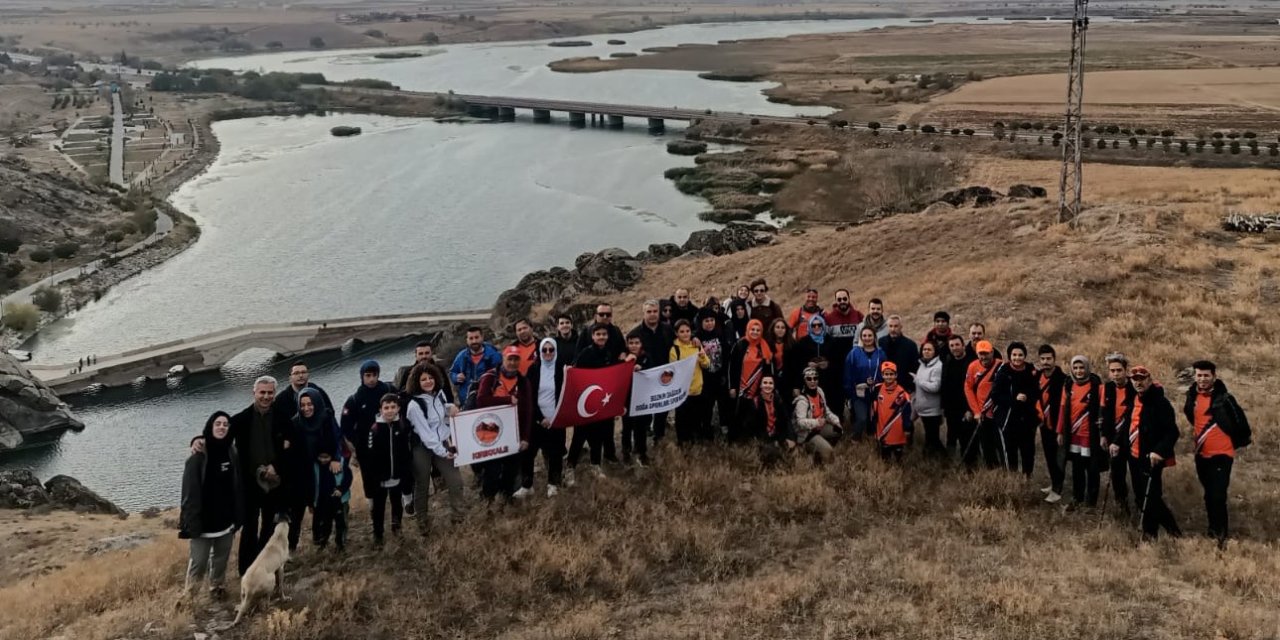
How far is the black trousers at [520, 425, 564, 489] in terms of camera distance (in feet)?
34.3

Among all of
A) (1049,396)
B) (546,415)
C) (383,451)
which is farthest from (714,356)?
(383,451)

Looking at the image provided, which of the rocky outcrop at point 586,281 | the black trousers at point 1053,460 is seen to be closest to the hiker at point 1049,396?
the black trousers at point 1053,460

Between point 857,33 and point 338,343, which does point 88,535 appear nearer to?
point 338,343

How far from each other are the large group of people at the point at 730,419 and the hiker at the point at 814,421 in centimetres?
2


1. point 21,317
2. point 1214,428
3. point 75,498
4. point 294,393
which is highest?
point 294,393

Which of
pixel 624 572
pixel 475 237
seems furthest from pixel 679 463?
pixel 475 237

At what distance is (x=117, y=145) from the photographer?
87.7 m

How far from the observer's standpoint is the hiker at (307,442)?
29.3 ft

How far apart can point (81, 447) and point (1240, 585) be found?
31282mm

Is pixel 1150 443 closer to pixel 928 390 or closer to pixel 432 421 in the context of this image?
pixel 928 390

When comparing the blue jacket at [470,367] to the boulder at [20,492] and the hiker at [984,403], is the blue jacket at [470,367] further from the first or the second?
the boulder at [20,492]

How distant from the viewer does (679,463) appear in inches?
440

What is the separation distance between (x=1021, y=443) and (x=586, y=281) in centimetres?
2510

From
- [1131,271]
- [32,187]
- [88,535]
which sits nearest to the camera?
[88,535]
